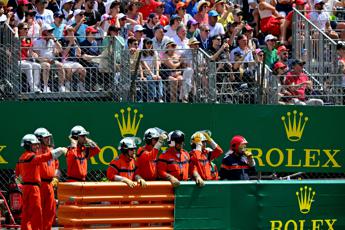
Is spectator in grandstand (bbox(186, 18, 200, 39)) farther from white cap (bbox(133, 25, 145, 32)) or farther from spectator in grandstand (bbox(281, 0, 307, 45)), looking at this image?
spectator in grandstand (bbox(281, 0, 307, 45))

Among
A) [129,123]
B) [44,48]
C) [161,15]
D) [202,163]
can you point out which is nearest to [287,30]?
[161,15]

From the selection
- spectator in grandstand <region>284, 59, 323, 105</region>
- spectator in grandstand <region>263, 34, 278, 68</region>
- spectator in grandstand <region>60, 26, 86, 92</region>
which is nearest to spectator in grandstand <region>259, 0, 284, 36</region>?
spectator in grandstand <region>263, 34, 278, 68</region>

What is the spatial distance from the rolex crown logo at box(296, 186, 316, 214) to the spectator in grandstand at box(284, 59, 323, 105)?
3917 mm

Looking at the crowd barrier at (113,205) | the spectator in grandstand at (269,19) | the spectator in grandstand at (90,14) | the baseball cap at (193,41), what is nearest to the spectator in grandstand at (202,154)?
the crowd barrier at (113,205)

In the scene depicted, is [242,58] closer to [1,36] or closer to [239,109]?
[239,109]

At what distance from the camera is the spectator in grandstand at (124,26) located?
2414cm

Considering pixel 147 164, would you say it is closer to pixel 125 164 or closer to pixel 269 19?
pixel 125 164

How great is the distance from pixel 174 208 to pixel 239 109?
4.06m

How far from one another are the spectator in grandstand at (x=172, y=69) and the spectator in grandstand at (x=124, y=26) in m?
1.89

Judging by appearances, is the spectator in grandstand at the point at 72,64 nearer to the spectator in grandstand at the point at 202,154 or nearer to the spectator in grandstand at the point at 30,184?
the spectator in grandstand at the point at 30,184

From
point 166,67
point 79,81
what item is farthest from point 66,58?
point 166,67

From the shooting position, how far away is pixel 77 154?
20.3m

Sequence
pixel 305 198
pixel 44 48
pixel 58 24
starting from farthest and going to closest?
pixel 58 24 → pixel 44 48 → pixel 305 198

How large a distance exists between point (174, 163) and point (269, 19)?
25.1ft
